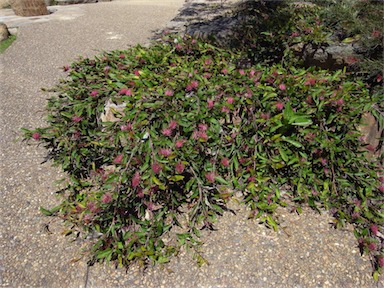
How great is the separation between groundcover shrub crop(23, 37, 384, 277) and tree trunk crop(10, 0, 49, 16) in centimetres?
760

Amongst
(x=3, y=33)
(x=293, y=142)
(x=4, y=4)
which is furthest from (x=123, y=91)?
(x=4, y=4)

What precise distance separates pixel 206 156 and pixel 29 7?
8.73m

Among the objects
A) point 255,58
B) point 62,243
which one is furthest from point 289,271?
point 255,58

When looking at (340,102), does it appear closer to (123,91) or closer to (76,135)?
(123,91)

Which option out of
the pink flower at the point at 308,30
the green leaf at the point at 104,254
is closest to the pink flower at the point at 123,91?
the green leaf at the point at 104,254

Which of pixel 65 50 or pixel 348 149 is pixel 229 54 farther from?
pixel 65 50

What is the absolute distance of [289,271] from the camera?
202 cm

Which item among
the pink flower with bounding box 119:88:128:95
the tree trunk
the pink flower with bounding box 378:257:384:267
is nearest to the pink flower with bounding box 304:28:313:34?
the pink flower with bounding box 119:88:128:95

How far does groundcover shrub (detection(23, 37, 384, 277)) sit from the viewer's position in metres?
2.11

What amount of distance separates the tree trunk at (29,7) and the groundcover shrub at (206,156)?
7603mm

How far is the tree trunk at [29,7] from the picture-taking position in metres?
8.70

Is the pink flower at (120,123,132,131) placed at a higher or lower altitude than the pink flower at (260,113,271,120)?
higher

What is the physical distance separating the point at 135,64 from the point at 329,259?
7.61 ft

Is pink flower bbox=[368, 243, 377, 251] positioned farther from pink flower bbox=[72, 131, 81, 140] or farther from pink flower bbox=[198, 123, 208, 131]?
pink flower bbox=[72, 131, 81, 140]
